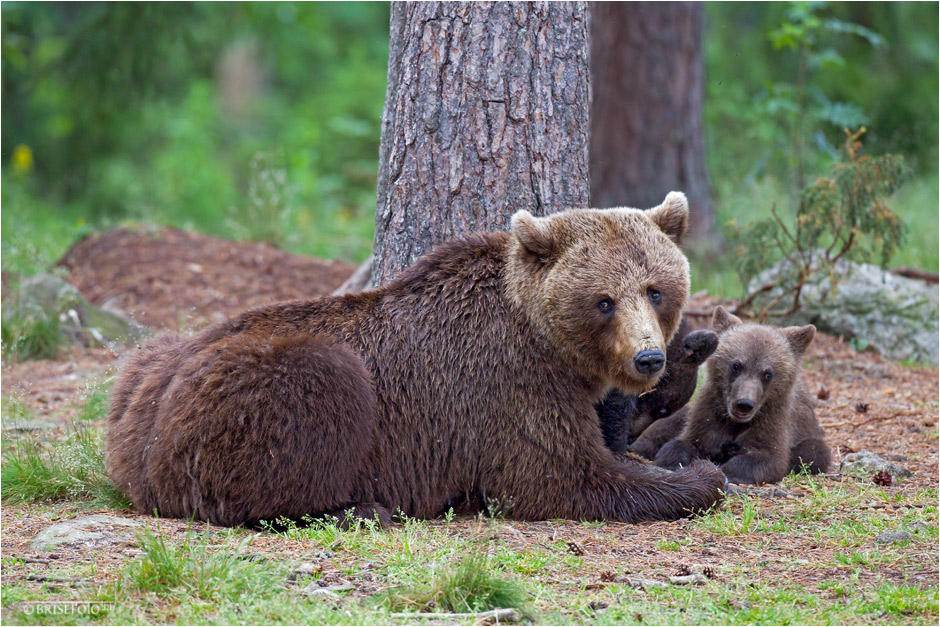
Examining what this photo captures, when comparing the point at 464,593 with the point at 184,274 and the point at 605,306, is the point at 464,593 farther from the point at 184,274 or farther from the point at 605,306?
the point at 184,274

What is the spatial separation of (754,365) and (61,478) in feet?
13.3

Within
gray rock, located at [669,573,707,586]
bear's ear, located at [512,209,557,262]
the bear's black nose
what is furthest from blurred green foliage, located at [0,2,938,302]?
gray rock, located at [669,573,707,586]

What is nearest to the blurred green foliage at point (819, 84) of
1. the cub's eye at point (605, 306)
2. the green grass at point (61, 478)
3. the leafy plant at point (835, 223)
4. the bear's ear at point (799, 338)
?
the leafy plant at point (835, 223)

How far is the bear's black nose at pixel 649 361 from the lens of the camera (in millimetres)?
4609

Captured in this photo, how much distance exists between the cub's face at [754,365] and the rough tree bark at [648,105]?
6264 millimetres

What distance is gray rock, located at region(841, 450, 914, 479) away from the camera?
574 cm

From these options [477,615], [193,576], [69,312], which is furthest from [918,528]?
[69,312]

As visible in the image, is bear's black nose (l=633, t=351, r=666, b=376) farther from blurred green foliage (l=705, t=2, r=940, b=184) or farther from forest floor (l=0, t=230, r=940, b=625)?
blurred green foliage (l=705, t=2, r=940, b=184)

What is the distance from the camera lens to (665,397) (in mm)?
6535

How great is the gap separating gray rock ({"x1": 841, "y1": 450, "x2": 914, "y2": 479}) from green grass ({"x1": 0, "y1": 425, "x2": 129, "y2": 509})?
13.8 ft

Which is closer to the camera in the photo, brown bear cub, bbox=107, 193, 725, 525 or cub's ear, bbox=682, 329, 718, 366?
brown bear cub, bbox=107, 193, 725, 525

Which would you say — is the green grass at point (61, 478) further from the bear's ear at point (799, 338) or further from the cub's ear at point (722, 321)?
the bear's ear at point (799, 338)

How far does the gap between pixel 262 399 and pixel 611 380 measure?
68.4 inches

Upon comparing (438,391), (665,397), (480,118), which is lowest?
(665,397)
